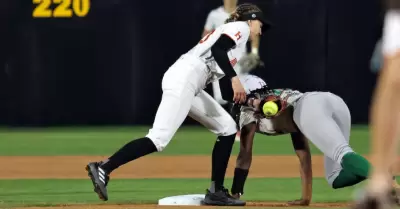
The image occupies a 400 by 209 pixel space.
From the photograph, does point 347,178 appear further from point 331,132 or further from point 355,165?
point 331,132

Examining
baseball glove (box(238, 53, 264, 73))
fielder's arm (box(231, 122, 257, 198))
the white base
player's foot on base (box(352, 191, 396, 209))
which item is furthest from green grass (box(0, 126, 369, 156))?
player's foot on base (box(352, 191, 396, 209))

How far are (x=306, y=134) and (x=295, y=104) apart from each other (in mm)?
269

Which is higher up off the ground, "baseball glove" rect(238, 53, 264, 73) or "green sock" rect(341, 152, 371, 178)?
"green sock" rect(341, 152, 371, 178)

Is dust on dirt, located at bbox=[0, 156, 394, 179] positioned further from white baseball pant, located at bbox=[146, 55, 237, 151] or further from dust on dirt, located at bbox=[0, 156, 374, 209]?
white baseball pant, located at bbox=[146, 55, 237, 151]

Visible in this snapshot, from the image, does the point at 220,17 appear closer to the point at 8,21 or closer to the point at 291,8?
the point at 291,8

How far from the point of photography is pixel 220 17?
1202 centimetres

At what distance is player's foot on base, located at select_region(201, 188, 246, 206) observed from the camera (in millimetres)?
6461

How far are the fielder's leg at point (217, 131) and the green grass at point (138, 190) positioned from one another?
0.57 metres

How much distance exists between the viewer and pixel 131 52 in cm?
1378

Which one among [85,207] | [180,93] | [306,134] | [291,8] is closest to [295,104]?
[306,134]

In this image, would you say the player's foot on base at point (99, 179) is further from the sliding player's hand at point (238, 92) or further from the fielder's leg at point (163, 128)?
the sliding player's hand at point (238, 92)

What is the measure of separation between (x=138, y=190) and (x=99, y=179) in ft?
5.39

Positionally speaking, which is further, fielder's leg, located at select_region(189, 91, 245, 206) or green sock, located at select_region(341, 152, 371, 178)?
fielder's leg, located at select_region(189, 91, 245, 206)

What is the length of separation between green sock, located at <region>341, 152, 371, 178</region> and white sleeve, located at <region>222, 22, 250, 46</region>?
1043 mm
